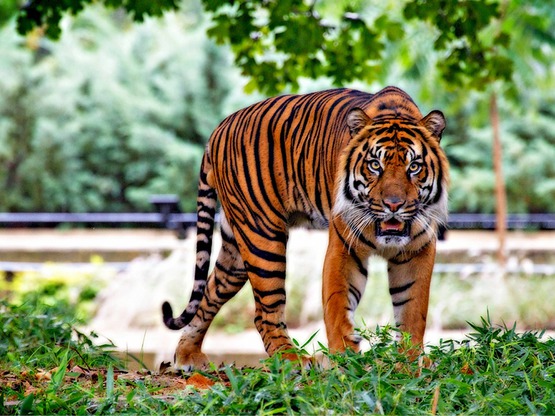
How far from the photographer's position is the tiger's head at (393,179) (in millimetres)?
4164

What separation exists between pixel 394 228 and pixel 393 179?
0.78 feet

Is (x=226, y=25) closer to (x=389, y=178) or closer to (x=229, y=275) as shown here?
(x=229, y=275)

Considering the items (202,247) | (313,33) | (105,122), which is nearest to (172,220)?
(105,122)

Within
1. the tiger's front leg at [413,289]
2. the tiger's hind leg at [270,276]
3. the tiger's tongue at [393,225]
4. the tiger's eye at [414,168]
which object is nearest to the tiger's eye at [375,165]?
the tiger's eye at [414,168]

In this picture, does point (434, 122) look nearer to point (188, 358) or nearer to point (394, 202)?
point (394, 202)

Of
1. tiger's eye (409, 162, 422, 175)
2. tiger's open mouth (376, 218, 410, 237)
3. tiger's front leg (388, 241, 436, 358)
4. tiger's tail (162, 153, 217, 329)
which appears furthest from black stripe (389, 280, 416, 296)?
tiger's tail (162, 153, 217, 329)

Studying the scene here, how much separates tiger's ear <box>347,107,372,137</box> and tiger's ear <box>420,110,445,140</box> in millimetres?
286

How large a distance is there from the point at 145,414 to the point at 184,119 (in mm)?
16880

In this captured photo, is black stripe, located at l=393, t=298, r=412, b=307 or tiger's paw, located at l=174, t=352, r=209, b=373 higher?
black stripe, located at l=393, t=298, r=412, b=307

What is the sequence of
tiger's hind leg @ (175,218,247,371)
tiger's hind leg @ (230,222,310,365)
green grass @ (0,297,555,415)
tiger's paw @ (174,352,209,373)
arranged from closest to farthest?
green grass @ (0,297,555,415)
tiger's hind leg @ (230,222,310,365)
tiger's paw @ (174,352,209,373)
tiger's hind leg @ (175,218,247,371)

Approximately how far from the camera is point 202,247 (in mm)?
5254

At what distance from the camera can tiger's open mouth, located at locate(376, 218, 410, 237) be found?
416 cm

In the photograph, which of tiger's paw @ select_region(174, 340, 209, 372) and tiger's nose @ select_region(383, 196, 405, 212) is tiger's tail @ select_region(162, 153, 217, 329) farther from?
tiger's nose @ select_region(383, 196, 405, 212)

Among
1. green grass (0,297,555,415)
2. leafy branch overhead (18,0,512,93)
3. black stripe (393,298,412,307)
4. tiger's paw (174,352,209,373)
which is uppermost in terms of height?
leafy branch overhead (18,0,512,93)
